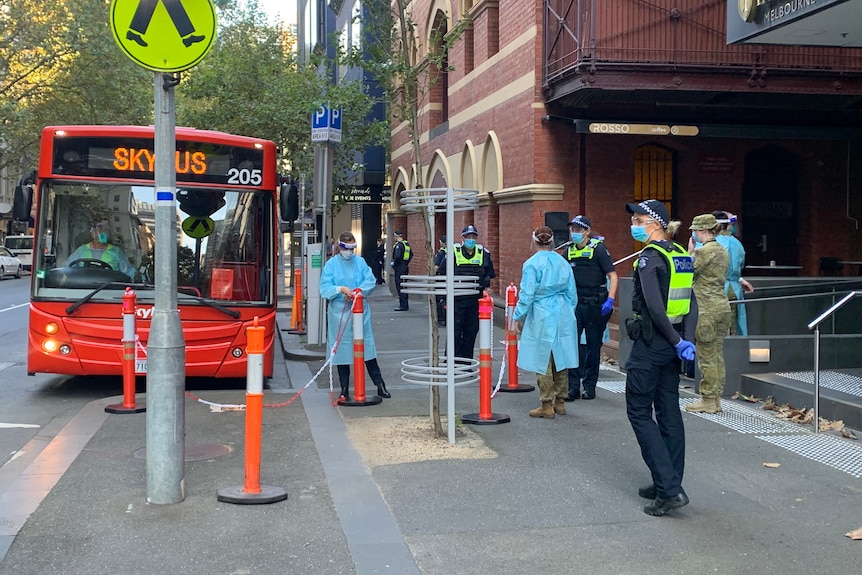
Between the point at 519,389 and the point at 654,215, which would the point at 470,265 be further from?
the point at 654,215

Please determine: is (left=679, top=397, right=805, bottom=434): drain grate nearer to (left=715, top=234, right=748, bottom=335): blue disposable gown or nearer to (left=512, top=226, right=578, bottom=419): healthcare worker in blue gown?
(left=512, top=226, right=578, bottom=419): healthcare worker in blue gown

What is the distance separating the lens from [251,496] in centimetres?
574

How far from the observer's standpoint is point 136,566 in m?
4.65

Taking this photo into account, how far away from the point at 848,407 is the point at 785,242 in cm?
894

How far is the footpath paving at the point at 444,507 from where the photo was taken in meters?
4.79

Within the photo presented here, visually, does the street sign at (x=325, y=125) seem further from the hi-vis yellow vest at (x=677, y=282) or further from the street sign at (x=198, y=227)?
the hi-vis yellow vest at (x=677, y=282)

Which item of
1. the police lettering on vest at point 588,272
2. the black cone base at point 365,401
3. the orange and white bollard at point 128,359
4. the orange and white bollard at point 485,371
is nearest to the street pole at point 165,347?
the orange and white bollard at point 485,371

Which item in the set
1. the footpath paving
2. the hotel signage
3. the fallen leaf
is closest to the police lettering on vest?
the footpath paving

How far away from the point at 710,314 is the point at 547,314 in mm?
1690

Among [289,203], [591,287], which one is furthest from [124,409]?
[591,287]

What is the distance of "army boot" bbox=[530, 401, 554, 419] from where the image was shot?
8.49 m

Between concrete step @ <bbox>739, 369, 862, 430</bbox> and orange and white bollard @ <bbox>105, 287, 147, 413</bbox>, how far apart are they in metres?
6.37

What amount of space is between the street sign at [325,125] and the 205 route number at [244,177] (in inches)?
130

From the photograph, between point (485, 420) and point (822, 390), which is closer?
point (485, 420)
